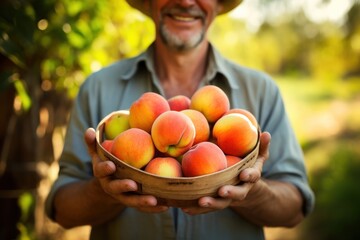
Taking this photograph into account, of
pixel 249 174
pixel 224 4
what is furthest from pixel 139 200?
pixel 224 4

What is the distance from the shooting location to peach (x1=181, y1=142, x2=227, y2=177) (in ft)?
3.49

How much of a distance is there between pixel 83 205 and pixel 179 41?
717 millimetres

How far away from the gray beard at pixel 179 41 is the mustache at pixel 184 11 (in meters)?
0.06

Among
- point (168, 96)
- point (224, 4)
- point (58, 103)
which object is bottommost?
point (58, 103)

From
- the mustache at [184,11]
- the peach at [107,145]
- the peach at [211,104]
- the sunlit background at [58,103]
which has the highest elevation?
the mustache at [184,11]

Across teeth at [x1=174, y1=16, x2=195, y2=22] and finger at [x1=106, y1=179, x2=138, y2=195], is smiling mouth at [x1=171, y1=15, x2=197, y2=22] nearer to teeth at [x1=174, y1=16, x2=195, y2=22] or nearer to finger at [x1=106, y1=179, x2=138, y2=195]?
teeth at [x1=174, y1=16, x2=195, y2=22]

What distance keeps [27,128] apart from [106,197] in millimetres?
1205

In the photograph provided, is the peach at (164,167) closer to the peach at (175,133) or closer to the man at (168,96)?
the peach at (175,133)

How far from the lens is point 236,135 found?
3.74 ft

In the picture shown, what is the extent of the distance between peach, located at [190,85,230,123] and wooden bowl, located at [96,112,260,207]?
20 cm

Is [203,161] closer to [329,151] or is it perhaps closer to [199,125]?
[199,125]

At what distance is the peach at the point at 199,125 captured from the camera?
1.20m

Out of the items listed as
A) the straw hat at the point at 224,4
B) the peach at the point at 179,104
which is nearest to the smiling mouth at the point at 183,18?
the straw hat at the point at 224,4

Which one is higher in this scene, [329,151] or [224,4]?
[224,4]
